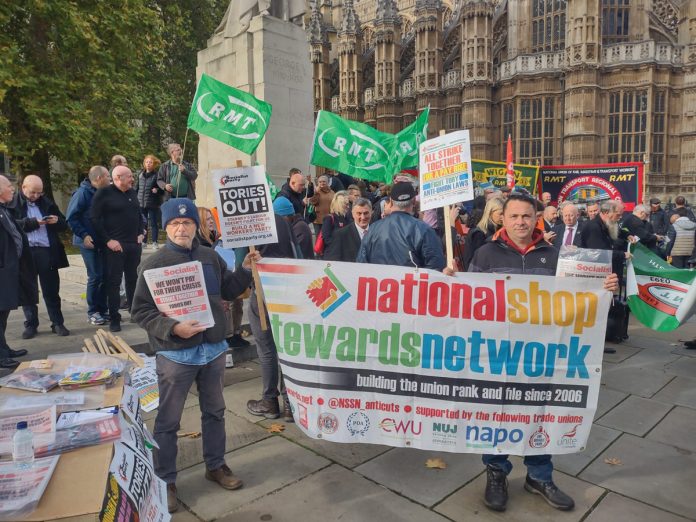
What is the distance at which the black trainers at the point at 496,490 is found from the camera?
3.20 metres

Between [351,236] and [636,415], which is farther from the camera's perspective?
[351,236]

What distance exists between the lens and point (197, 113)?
4.66 metres

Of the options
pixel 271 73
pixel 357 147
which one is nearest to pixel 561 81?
pixel 271 73

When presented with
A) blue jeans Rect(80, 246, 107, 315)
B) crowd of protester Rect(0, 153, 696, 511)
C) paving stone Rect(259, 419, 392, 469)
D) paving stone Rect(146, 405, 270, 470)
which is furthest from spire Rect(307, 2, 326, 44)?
paving stone Rect(259, 419, 392, 469)

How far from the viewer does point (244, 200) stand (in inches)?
153

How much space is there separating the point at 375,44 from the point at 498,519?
45.2 metres

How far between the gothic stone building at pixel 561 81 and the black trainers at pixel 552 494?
107 ft

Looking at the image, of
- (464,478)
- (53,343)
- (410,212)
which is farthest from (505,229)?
(53,343)

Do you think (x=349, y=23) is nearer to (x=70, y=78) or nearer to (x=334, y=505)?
(x=70, y=78)

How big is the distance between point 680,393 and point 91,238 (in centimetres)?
727

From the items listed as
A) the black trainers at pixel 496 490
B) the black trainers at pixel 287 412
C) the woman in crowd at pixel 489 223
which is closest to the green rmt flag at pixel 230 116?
the black trainers at pixel 287 412

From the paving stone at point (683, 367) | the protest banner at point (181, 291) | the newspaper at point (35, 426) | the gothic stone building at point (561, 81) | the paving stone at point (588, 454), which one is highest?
the gothic stone building at point (561, 81)

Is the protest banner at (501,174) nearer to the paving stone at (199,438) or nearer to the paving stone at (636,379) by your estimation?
the paving stone at (636,379)

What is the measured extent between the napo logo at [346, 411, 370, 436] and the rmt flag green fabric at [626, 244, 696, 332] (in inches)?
148
